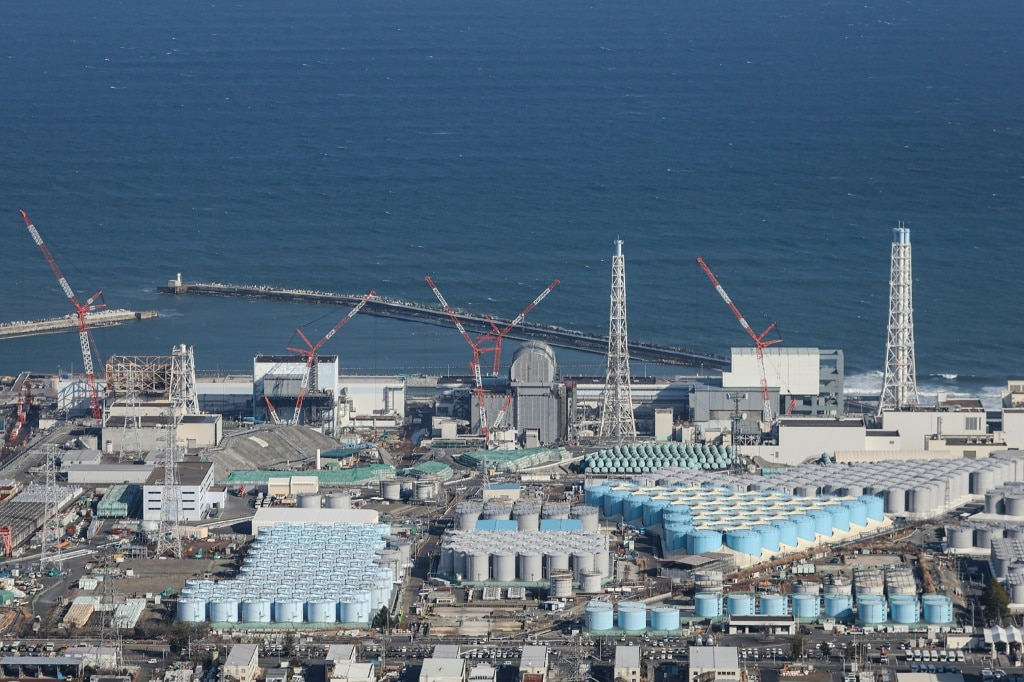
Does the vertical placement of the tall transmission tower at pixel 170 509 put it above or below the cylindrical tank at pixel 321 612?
above

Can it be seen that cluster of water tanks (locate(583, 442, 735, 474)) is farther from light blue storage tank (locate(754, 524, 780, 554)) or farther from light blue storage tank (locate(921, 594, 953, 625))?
light blue storage tank (locate(921, 594, 953, 625))

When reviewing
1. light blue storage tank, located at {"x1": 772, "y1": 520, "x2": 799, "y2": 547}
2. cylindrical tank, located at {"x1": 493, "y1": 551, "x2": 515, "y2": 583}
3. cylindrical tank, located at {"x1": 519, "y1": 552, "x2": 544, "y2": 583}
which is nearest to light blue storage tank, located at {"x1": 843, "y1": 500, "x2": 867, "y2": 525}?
light blue storage tank, located at {"x1": 772, "y1": 520, "x2": 799, "y2": 547}

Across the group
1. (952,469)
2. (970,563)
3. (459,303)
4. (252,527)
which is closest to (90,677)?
(252,527)

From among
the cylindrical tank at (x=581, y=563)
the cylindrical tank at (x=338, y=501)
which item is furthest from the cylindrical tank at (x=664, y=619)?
the cylindrical tank at (x=338, y=501)

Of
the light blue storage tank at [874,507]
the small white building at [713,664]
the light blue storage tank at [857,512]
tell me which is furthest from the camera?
the light blue storage tank at [874,507]

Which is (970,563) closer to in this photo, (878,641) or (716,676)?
(878,641)

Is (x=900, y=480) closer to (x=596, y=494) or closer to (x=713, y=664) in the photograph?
(x=596, y=494)

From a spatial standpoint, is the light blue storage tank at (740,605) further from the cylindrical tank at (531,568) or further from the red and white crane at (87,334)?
the red and white crane at (87,334)
